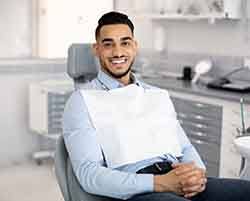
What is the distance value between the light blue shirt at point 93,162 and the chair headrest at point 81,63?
45 cm

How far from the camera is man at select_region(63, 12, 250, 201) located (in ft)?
5.87

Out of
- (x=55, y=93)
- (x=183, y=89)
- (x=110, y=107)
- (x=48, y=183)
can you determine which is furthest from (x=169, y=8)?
(x=110, y=107)

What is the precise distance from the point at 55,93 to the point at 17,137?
2.25 ft

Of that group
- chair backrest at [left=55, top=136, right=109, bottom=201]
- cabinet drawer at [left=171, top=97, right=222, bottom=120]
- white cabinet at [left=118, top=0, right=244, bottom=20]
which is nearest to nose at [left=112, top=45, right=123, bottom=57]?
chair backrest at [left=55, top=136, right=109, bottom=201]

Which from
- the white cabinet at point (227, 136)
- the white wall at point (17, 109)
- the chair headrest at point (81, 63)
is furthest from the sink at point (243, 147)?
the white wall at point (17, 109)

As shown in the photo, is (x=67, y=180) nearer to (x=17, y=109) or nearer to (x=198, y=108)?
(x=198, y=108)

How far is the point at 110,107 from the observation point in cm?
201

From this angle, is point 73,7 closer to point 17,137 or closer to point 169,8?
point 169,8

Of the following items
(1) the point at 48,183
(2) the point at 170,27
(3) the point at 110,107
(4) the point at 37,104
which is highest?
(2) the point at 170,27

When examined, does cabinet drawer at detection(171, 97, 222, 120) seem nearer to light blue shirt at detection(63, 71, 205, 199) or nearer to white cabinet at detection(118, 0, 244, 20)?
white cabinet at detection(118, 0, 244, 20)

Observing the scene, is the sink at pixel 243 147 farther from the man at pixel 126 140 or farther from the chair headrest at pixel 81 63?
the chair headrest at pixel 81 63

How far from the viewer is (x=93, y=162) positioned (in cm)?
184

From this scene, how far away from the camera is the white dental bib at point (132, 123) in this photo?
1.93 m

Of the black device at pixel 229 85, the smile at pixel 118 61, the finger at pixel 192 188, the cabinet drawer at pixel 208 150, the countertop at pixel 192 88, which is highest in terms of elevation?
the smile at pixel 118 61
